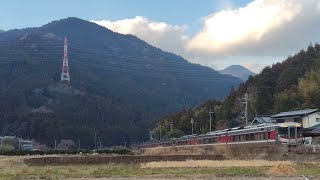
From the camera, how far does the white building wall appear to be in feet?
240

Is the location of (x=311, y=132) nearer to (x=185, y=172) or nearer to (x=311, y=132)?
(x=311, y=132)

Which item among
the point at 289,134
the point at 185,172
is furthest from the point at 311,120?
the point at 185,172

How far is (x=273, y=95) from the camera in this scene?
360 feet

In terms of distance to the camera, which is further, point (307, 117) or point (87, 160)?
point (307, 117)

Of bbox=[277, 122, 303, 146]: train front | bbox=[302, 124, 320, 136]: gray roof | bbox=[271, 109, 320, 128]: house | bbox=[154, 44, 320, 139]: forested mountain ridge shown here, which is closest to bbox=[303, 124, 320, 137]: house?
bbox=[302, 124, 320, 136]: gray roof

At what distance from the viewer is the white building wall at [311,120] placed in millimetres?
73188

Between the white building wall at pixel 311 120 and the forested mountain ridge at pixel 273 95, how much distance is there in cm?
1568

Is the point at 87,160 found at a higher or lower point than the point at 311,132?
lower

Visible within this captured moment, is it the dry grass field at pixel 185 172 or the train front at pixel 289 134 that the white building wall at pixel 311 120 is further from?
the dry grass field at pixel 185 172

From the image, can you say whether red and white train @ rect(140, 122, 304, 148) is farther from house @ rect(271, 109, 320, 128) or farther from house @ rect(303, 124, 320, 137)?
house @ rect(271, 109, 320, 128)

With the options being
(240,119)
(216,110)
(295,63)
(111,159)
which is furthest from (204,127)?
(111,159)

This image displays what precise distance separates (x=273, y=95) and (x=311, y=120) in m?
36.6

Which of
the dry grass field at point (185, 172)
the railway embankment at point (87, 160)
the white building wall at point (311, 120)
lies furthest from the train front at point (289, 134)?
the white building wall at point (311, 120)

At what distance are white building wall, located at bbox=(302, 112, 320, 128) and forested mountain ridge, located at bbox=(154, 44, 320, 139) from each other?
15.7 metres
